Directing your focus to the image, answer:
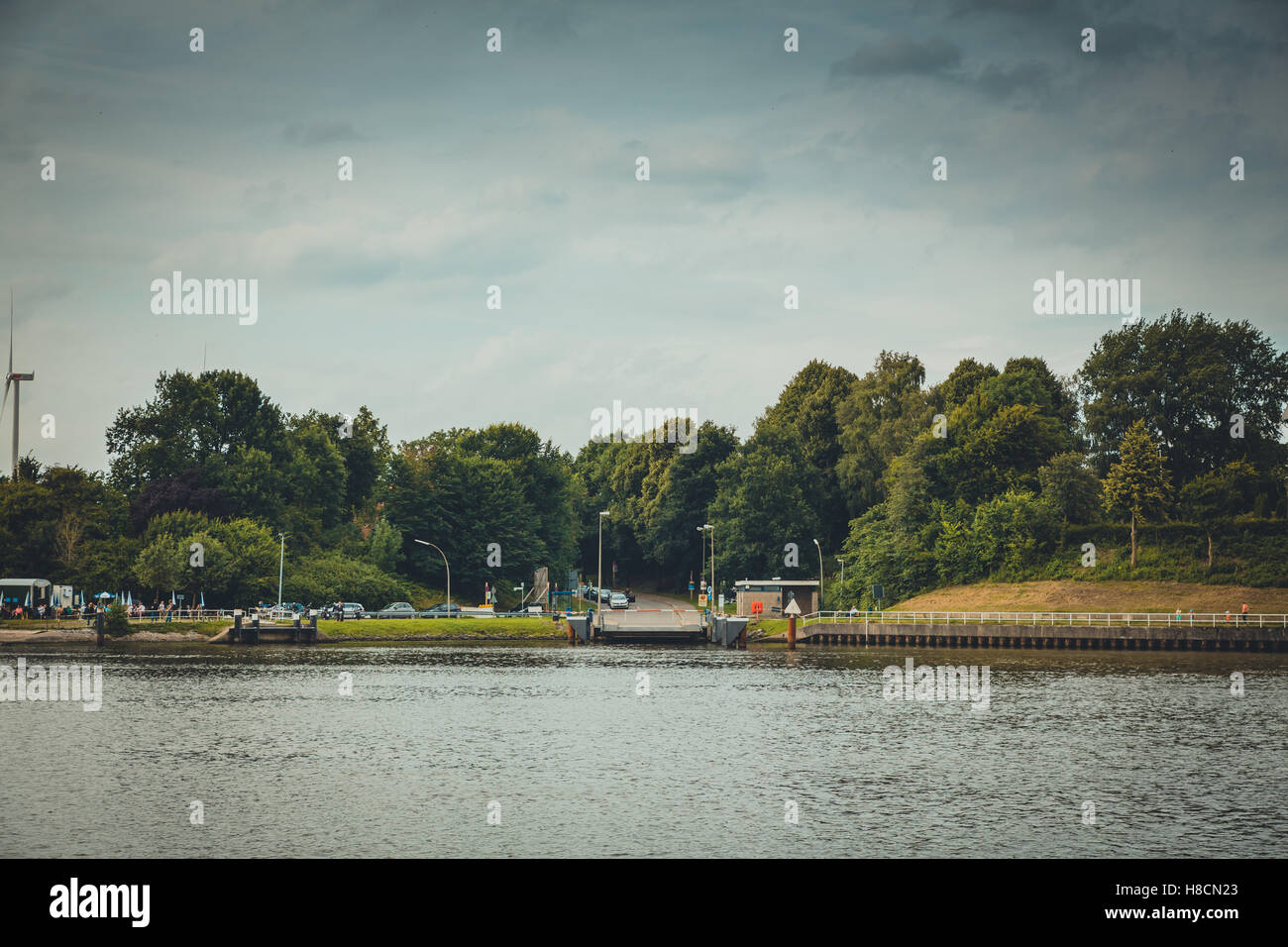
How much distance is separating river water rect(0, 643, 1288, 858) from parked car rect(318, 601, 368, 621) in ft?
122

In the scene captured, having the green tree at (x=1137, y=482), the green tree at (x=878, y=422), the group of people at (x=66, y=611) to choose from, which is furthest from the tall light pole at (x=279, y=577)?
the green tree at (x=1137, y=482)

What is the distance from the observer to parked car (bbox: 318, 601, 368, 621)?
112 meters

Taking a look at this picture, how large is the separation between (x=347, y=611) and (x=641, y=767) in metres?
79.7

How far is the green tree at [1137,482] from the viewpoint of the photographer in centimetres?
10994

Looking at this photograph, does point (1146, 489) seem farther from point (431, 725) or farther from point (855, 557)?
point (431, 725)

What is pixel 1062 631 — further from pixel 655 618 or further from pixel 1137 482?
pixel 655 618

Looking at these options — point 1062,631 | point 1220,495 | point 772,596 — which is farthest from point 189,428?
point 1220,495

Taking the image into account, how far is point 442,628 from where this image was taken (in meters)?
109

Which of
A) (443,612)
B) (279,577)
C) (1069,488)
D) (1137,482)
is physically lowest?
(443,612)

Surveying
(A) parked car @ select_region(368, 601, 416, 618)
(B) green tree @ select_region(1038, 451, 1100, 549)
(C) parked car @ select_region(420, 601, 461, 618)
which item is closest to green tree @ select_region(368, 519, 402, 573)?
(A) parked car @ select_region(368, 601, 416, 618)
